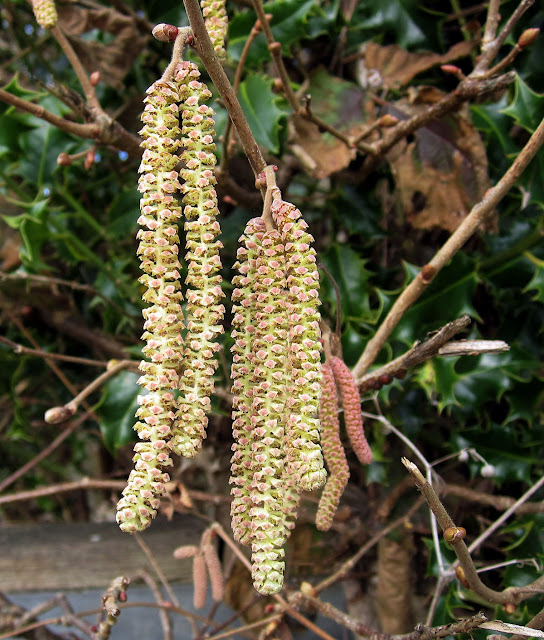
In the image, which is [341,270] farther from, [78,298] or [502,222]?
[78,298]

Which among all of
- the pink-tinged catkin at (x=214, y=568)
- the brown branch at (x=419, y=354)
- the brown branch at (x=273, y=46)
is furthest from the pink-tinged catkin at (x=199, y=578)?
the brown branch at (x=273, y=46)

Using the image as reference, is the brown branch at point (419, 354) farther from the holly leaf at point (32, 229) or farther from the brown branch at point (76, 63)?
the holly leaf at point (32, 229)

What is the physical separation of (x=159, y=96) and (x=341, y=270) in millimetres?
669

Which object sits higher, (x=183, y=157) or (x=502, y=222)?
(x=183, y=157)

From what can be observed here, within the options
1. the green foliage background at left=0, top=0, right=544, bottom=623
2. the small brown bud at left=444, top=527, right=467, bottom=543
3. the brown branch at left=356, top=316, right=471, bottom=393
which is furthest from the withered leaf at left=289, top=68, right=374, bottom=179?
the small brown bud at left=444, top=527, right=467, bottom=543

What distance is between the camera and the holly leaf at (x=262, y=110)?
938 mm

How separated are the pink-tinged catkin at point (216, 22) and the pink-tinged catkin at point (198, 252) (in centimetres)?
19

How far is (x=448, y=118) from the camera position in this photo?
100cm

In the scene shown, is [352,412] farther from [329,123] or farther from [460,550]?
[329,123]

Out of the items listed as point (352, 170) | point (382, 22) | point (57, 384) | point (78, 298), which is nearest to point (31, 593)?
point (57, 384)

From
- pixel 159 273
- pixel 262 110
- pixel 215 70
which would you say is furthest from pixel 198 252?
pixel 262 110

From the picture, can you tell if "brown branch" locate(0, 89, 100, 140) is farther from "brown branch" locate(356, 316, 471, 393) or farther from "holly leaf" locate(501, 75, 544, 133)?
"holly leaf" locate(501, 75, 544, 133)

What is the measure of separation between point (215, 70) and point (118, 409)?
73 centimetres

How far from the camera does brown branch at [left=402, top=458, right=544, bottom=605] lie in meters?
0.51
